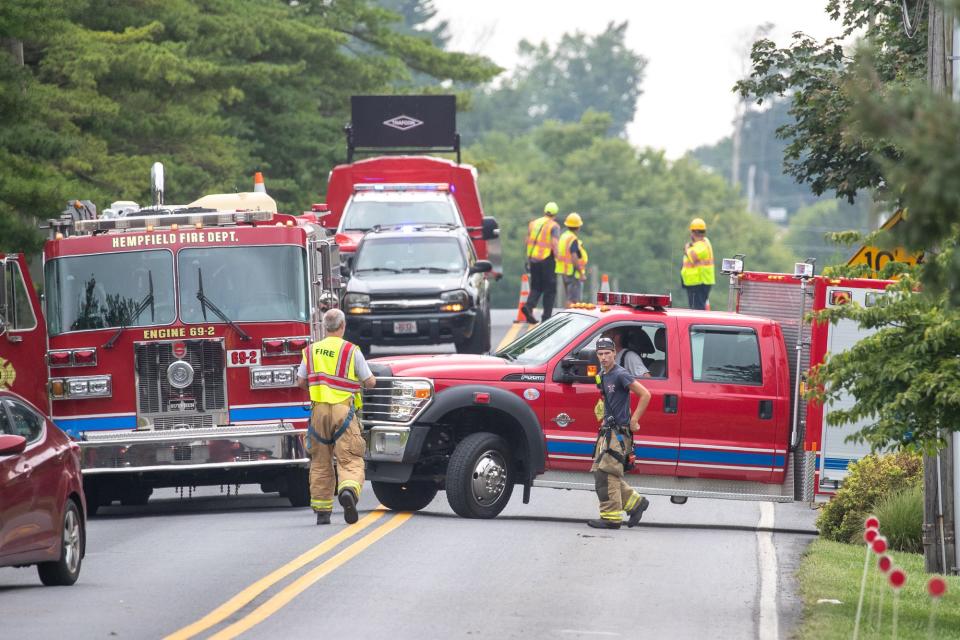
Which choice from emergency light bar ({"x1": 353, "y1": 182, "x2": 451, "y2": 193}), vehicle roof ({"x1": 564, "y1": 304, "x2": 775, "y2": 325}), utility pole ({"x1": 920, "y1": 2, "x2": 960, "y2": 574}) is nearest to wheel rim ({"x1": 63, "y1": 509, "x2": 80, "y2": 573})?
vehicle roof ({"x1": 564, "y1": 304, "x2": 775, "y2": 325})

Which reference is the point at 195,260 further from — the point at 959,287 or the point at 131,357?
the point at 959,287

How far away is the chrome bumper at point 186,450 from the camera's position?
16.2m

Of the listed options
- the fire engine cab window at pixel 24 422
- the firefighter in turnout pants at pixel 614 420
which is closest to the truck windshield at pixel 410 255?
the firefighter in turnout pants at pixel 614 420

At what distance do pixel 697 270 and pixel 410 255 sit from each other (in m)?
4.40

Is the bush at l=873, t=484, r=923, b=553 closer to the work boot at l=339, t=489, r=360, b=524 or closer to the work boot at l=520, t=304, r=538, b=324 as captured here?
the work boot at l=339, t=489, r=360, b=524

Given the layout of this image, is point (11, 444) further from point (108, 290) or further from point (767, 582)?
point (767, 582)

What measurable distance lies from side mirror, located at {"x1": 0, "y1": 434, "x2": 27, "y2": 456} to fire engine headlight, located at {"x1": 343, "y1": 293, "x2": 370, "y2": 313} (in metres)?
13.4

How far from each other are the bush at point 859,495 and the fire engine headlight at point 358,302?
10124 millimetres

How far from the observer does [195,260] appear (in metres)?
16.8

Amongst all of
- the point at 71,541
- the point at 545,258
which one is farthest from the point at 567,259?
the point at 71,541

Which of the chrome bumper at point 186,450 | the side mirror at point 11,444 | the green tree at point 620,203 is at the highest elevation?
the green tree at point 620,203

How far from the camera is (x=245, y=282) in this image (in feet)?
54.9

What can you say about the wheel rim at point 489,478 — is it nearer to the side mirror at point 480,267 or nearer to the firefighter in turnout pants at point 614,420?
the firefighter in turnout pants at point 614,420

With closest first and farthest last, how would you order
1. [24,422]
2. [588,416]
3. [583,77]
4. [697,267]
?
[24,422] < [588,416] < [697,267] < [583,77]
